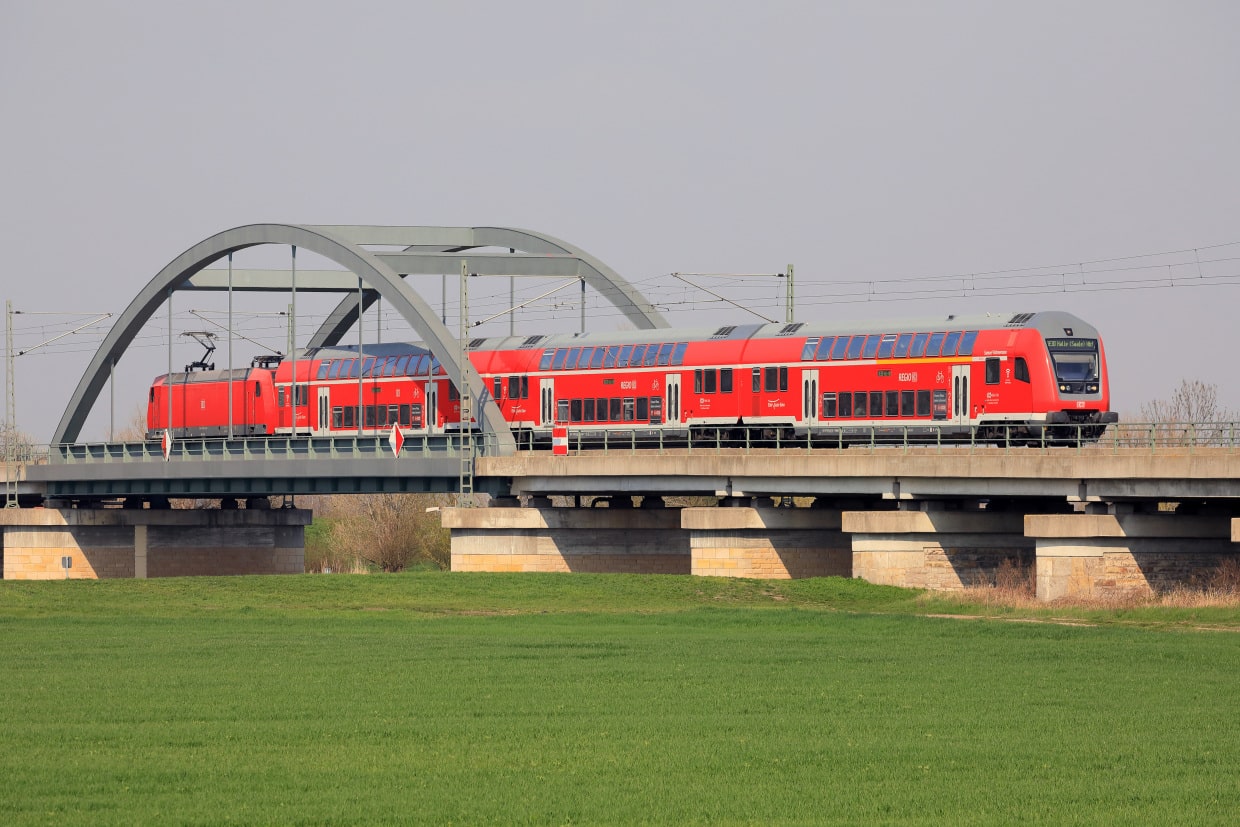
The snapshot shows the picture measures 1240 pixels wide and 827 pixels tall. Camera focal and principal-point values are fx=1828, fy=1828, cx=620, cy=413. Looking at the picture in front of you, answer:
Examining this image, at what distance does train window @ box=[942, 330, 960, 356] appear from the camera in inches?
2163

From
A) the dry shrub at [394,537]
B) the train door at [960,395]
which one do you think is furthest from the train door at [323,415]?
the train door at [960,395]

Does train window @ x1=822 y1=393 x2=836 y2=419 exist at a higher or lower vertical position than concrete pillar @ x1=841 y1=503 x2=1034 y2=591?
higher

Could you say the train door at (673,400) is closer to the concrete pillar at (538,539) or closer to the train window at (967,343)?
the concrete pillar at (538,539)

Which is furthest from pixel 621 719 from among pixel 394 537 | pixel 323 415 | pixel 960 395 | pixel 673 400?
pixel 394 537

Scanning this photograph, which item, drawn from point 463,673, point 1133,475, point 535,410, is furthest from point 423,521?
point 463,673

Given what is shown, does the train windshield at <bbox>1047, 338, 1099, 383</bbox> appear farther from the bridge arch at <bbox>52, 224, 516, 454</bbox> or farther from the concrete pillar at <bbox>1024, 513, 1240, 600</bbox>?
the bridge arch at <bbox>52, 224, 516, 454</bbox>

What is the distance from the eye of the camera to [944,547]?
51.2 m

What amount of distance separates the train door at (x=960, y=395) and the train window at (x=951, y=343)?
49 cm

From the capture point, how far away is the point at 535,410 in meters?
67.4

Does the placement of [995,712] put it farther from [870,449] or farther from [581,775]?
[870,449]

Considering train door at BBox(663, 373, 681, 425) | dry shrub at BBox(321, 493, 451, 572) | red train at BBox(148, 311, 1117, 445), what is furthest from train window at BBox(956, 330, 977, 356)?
dry shrub at BBox(321, 493, 451, 572)

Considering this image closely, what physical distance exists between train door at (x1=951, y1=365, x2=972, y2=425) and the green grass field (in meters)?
12.2

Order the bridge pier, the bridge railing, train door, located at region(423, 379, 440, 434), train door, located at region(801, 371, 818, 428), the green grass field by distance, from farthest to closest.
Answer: the bridge pier → train door, located at region(423, 379, 440, 434) → train door, located at region(801, 371, 818, 428) → the bridge railing → the green grass field

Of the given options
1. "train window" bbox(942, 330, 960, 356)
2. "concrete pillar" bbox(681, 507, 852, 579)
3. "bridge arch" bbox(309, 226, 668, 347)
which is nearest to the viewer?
"train window" bbox(942, 330, 960, 356)
